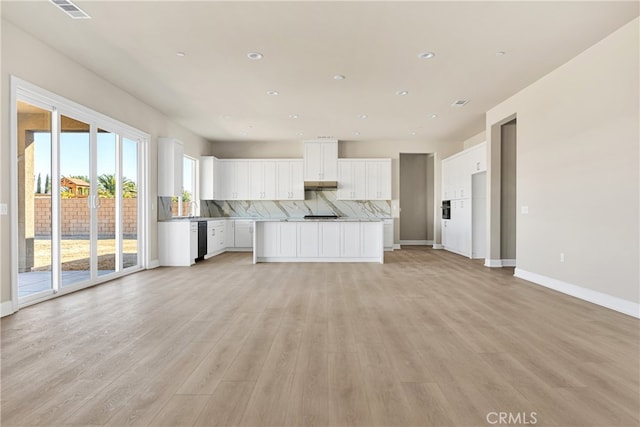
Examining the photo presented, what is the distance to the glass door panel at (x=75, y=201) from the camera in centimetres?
431

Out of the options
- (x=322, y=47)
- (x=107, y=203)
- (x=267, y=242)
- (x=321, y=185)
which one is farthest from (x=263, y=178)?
(x=322, y=47)

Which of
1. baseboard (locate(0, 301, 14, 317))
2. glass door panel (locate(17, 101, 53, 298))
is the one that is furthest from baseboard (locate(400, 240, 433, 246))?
baseboard (locate(0, 301, 14, 317))

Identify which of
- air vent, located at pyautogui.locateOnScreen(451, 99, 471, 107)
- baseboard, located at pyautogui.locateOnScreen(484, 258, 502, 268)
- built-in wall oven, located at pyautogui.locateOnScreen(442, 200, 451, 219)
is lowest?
baseboard, located at pyautogui.locateOnScreen(484, 258, 502, 268)

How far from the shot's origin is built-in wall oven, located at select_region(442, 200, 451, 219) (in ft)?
29.4

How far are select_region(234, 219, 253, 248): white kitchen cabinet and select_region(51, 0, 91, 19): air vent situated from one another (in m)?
6.15

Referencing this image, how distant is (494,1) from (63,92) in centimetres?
475

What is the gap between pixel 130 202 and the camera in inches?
229

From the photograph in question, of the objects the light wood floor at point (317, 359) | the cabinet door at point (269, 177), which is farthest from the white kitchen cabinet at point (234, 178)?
the light wood floor at point (317, 359)

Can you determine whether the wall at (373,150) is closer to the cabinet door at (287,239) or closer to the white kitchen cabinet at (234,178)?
the white kitchen cabinet at (234,178)

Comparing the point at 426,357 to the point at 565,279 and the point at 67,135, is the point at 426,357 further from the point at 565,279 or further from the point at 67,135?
the point at 67,135

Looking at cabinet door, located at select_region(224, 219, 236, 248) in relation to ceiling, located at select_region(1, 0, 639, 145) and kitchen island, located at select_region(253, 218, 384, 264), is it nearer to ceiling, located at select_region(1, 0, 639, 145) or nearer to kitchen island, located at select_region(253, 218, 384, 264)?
kitchen island, located at select_region(253, 218, 384, 264)

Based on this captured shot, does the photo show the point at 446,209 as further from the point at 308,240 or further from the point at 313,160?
the point at 308,240

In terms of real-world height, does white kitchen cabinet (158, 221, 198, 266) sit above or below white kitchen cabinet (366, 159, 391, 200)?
below

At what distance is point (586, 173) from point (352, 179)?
5.72m
